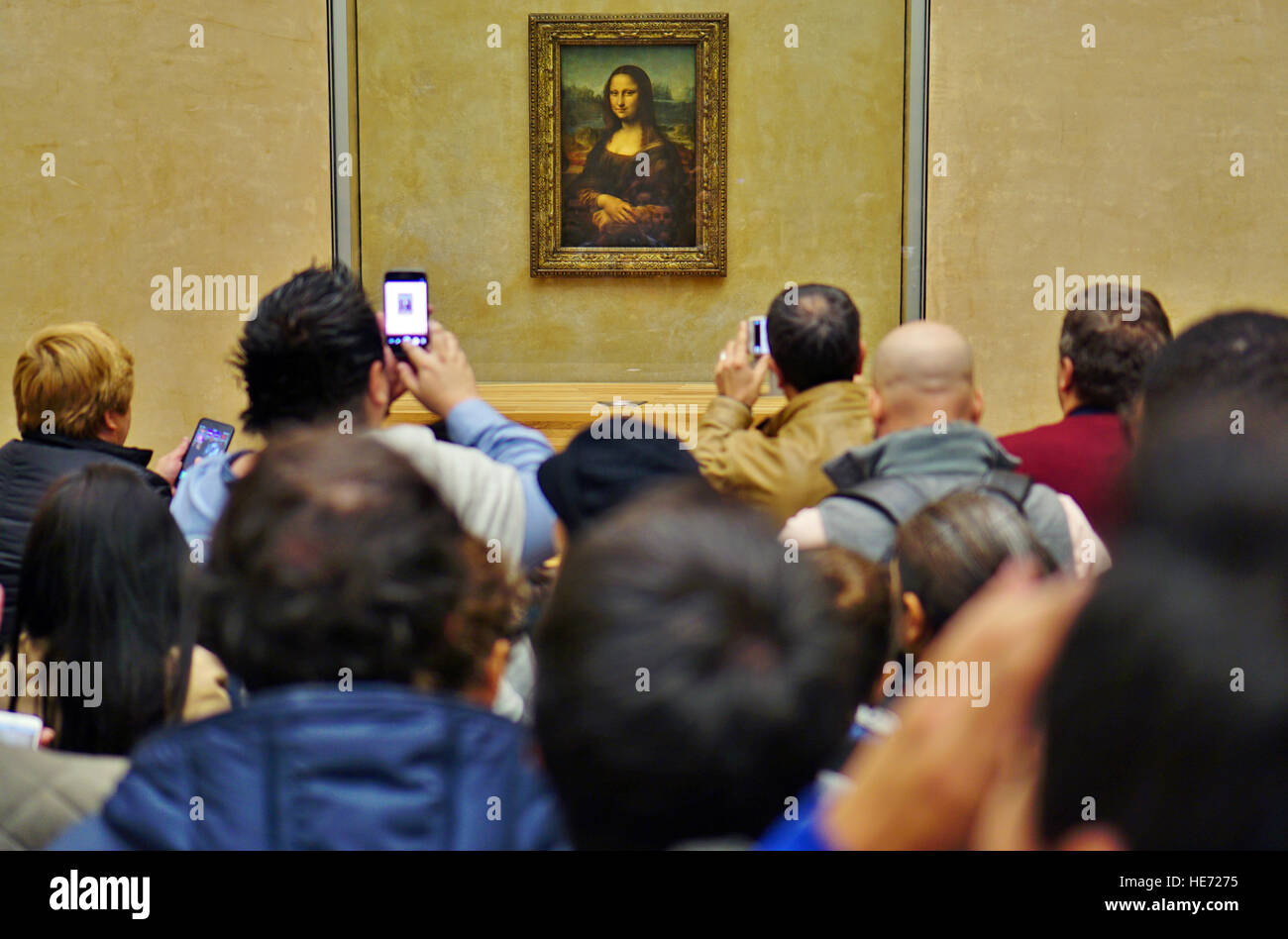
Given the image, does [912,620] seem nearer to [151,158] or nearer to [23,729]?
[23,729]

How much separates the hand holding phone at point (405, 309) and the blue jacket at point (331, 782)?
3.73 meters

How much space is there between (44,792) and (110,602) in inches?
28.5

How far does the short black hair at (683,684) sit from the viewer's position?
126 cm

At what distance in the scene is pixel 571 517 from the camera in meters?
2.71

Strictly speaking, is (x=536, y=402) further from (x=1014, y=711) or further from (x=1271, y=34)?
(x=1014, y=711)

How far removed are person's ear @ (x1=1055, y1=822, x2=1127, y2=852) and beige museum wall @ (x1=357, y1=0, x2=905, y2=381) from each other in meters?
9.73

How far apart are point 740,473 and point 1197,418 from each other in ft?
7.66

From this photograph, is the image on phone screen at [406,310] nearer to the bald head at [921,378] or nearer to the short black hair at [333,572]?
the bald head at [921,378]

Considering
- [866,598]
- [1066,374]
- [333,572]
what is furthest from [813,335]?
[333,572]

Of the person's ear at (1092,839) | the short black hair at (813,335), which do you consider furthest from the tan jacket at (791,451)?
the person's ear at (1092,839)

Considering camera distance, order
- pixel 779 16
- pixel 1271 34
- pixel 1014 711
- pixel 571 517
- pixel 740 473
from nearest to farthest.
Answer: pixel 1014 711 → pixel 571 517 → pixel 740 473 → pixel 1271 34 → pixel 779 16

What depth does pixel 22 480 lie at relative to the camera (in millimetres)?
3842

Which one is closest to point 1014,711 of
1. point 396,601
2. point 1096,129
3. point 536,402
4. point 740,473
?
point 396,601

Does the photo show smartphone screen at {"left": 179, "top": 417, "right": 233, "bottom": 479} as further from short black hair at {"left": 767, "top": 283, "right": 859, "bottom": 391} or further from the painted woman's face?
the painted woman's face
